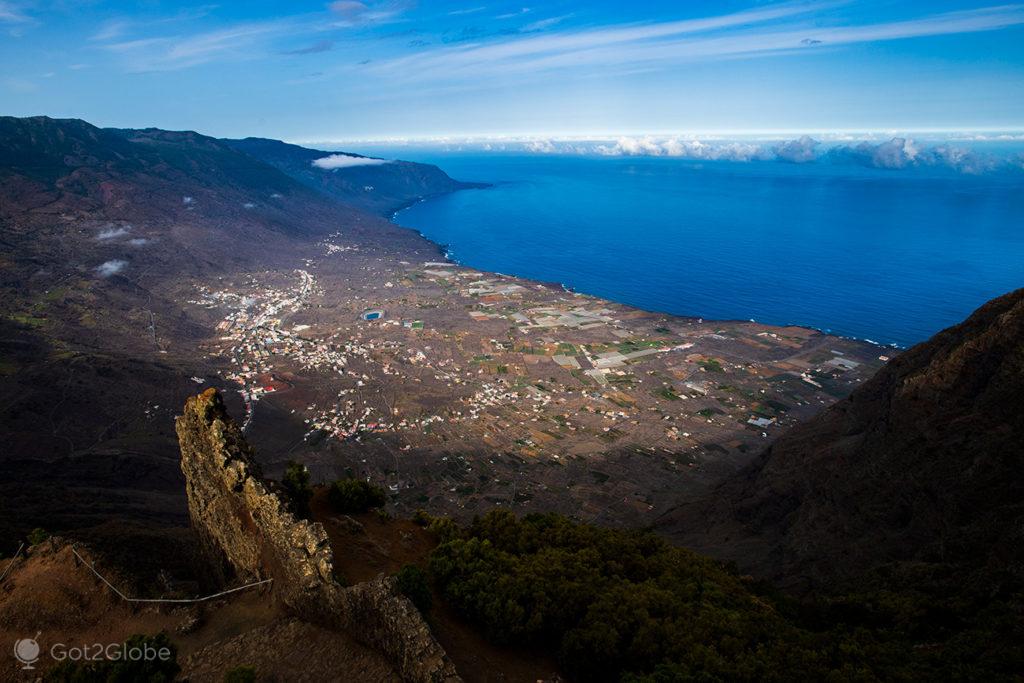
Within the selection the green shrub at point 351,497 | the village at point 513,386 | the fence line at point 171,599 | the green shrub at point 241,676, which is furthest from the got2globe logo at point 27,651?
the village at point 513,386

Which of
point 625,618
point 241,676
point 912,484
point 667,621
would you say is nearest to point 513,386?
point 912,484

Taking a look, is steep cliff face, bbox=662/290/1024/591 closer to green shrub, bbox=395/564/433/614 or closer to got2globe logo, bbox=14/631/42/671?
green shrub, bbox=395/564/433/614

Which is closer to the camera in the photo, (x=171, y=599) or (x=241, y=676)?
(x=241, y=676)

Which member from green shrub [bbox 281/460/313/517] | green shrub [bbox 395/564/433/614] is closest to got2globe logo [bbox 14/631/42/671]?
green shrub [bbox 281/460/313/517]

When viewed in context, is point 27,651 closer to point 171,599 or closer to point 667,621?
point 171,599

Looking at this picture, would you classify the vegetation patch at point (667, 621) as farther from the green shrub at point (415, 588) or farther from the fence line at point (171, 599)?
the fence line at point (171, 599)

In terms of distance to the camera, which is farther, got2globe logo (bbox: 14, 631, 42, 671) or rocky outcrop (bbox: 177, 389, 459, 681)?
got2globe logo (bbox: 14, 631, 42, 671)

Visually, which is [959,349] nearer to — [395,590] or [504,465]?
[395,590]

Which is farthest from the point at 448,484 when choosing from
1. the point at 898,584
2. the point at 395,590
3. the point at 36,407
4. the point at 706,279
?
the point at 706,279
